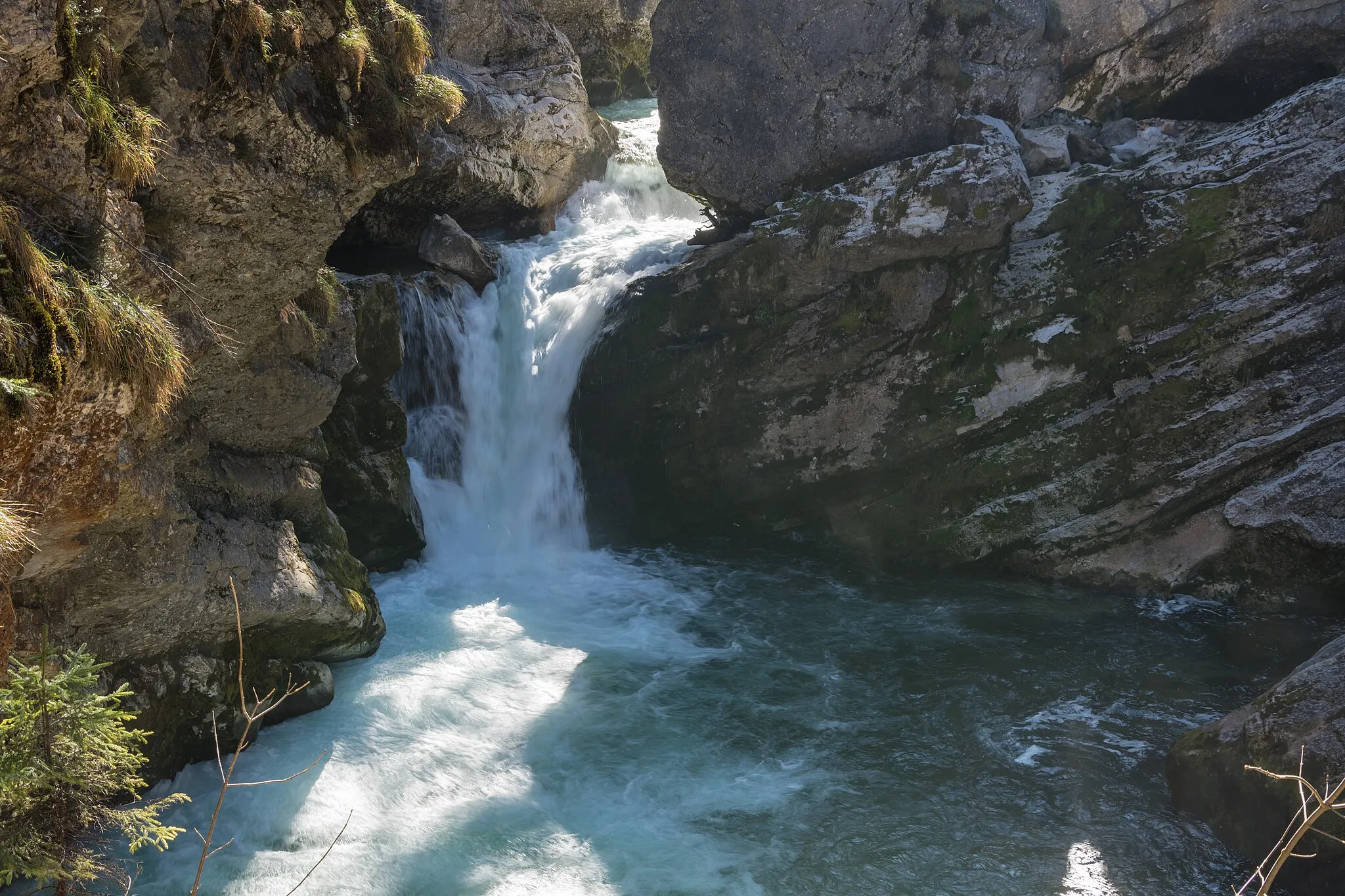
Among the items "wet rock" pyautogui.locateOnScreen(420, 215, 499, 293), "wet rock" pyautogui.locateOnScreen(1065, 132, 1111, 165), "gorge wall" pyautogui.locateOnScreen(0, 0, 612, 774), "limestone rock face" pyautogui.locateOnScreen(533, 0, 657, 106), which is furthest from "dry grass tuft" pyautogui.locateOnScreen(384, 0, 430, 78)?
"limestone rock face" pyautogui.locateOnScreen(533, 0, 657, 106)

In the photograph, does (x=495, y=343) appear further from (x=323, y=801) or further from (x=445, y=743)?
(x=323, y=801)

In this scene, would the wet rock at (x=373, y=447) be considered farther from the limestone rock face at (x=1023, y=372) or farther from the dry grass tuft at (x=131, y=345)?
the dry grass tuft at (x=131, y=345)

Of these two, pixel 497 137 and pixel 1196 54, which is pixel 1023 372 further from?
pixel 497 137

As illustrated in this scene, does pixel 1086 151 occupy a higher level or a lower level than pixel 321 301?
higher

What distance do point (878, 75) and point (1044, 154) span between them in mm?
2241

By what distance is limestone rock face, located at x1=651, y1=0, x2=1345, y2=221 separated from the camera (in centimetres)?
1236

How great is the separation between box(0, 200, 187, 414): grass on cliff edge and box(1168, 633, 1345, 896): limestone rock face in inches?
282

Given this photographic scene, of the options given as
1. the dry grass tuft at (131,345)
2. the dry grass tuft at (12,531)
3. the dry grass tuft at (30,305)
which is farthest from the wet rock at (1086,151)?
the dry grass tuft at (12,531)

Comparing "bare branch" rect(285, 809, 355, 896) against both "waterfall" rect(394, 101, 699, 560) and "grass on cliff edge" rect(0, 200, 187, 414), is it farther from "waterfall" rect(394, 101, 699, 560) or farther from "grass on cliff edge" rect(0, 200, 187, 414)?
"waterfall" rect(394, 101, 699, 560)

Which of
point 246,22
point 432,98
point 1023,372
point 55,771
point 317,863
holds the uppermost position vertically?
point 246,22

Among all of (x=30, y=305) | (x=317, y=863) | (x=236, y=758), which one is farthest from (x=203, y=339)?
(x=236, y=758)

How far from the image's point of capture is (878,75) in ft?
40.7

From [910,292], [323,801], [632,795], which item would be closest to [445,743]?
[323,801]

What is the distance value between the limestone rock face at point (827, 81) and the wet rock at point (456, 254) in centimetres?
303
